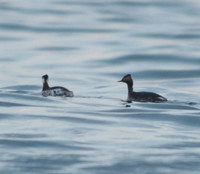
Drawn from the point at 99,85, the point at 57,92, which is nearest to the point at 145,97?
the point at 57,92

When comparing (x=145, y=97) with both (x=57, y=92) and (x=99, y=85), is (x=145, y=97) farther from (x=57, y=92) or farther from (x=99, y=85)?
(x=99, y=85)

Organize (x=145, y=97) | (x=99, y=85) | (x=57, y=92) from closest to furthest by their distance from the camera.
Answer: (x=145, y=97) < (x=57, y=92) < (x=99, y=85)

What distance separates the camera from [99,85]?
31.5 metres

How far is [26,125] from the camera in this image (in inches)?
845

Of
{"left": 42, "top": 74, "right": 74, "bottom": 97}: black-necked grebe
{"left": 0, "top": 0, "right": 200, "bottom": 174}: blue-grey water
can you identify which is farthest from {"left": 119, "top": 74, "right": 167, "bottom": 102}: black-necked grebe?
{"left": 42, "top": 74, "right": 74, "bottom": 97}: black-necked grebe

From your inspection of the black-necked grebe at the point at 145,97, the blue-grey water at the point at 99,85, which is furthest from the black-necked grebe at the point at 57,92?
the black-necked grebe at the point at 145,97

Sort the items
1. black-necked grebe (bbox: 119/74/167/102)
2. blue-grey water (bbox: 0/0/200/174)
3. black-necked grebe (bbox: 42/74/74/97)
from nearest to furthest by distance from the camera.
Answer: blue-grey water (bbox: 0/0/200/174)
black-necked grebe (bbox: 119/74/167/102)
black-necked grebe (bbox: 42/74/74/97)

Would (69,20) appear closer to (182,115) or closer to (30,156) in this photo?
(182,115)

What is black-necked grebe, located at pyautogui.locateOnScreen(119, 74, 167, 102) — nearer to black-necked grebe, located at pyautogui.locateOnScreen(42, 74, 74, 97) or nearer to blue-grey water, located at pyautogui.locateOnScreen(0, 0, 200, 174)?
blue-grey water, located at pyautogui.locateOnScreen(0, 0, 200, 174)

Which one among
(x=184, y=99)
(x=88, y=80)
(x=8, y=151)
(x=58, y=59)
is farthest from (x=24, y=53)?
(x=8, y=151)

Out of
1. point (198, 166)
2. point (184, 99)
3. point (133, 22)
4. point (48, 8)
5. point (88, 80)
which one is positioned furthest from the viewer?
point (48, 8)

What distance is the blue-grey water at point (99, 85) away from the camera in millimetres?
18641

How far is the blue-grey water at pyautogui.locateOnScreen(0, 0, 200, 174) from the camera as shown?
18641 millimetres

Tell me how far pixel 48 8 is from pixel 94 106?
32854 mm
